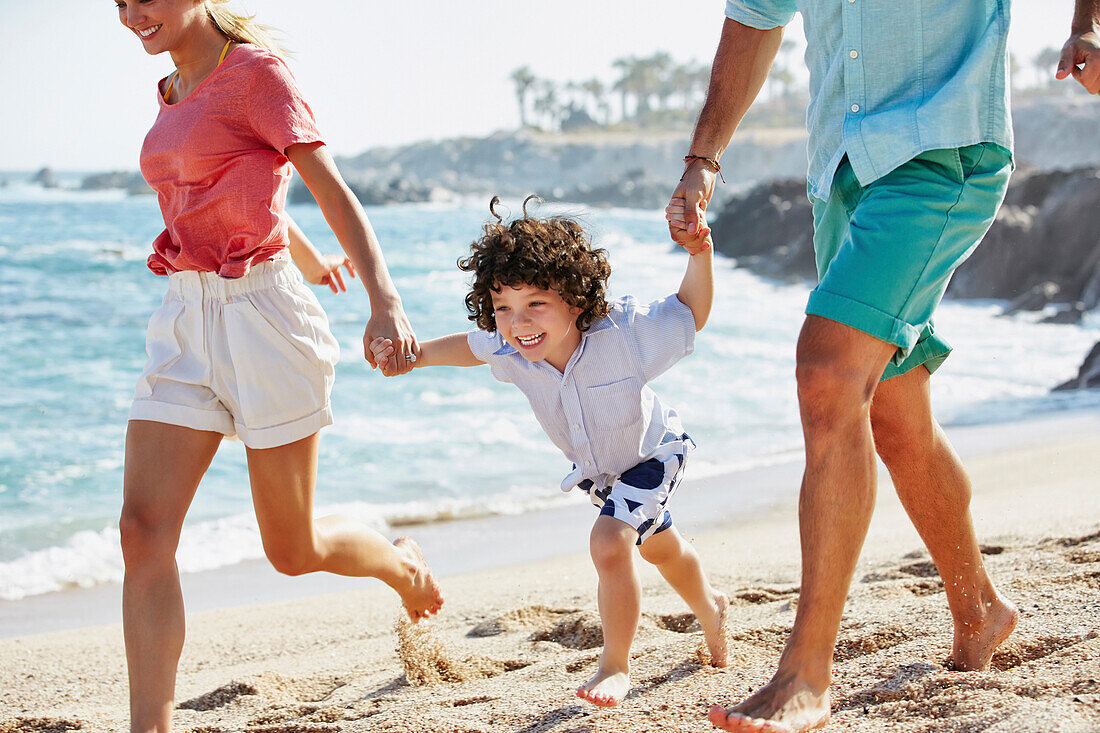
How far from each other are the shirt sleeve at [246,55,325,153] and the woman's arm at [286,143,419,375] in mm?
36

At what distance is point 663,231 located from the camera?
1870 inches

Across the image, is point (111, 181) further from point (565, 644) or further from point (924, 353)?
point (924, 353)

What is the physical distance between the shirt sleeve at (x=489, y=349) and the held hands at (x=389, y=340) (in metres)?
0.33

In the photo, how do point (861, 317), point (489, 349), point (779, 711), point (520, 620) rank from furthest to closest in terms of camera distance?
point (520, 620) → point (489, 349) → point (861, 317) → point (779, 711)

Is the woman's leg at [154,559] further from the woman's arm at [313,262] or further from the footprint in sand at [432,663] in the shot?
the footprint in sand at [432,663]

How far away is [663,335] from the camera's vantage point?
2881mm

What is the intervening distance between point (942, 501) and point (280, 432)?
1.70 m

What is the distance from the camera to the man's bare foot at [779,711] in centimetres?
203

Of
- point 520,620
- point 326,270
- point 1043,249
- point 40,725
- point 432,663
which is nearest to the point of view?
point 40,725

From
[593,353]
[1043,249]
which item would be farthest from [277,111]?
[1043,249]

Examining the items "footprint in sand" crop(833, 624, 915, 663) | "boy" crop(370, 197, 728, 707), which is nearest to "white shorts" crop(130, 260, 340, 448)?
"boy" crop(370, 197, 728, 707)

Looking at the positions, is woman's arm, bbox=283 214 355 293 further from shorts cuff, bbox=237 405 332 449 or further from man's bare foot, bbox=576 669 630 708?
man's bare foot, bbox=576 669 630 708

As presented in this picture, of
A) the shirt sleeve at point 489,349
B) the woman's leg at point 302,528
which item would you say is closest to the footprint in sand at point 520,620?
the woman's leg at point 302,528

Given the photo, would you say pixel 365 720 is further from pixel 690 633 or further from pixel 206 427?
pixel 690 633
